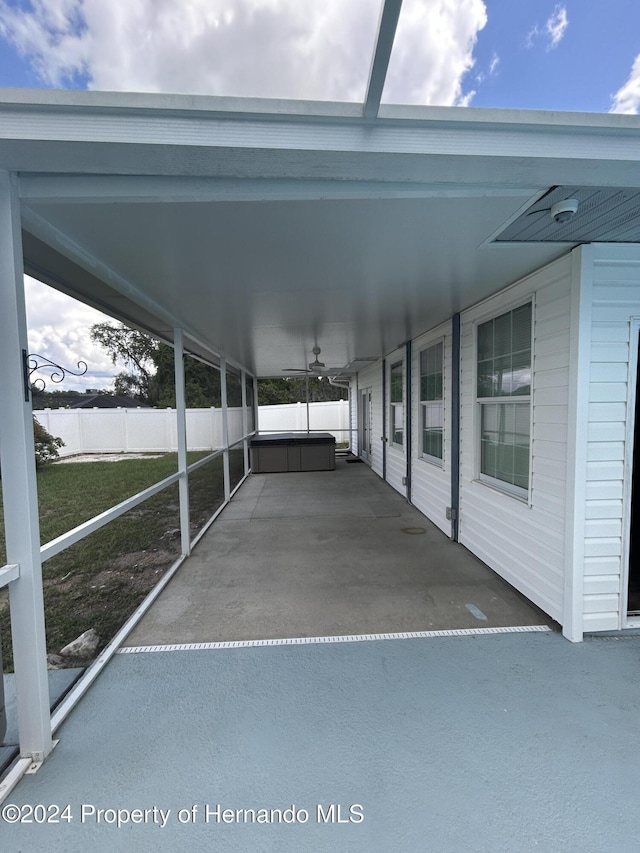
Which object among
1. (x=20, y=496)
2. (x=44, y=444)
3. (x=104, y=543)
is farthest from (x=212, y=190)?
(x=104, y=543)

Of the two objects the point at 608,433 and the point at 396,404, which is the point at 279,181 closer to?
the point at 608,433

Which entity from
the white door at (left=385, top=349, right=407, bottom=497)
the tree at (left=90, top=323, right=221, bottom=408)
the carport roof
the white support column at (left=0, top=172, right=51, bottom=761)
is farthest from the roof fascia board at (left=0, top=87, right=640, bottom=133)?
the tree at (left=90, top=323, right=221, bottom=408)

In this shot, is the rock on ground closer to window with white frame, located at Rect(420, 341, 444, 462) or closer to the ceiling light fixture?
the ceiling light fixture

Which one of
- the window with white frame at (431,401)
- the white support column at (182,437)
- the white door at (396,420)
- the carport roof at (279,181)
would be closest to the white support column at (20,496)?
the carport roof at (279,181)

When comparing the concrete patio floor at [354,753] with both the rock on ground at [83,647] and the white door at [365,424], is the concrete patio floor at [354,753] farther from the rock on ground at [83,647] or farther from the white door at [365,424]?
the white door at [365,424]

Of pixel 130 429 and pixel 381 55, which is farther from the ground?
pixel 381 55

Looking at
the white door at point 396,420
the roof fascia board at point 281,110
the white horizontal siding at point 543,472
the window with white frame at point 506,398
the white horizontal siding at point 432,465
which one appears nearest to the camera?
the roof fascia board at point 281,110

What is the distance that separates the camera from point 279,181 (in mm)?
1521

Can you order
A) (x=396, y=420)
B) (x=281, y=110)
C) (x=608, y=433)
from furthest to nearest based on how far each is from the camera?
(x=396, y=420)
(x=608, y=433)
(x=281, y=110)

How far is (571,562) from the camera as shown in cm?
237

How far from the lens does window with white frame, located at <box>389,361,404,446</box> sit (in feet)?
21.7

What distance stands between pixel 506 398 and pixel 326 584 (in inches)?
87.9

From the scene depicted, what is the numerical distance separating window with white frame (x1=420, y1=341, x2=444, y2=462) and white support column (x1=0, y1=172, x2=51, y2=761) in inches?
163

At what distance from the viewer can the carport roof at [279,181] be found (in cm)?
127
